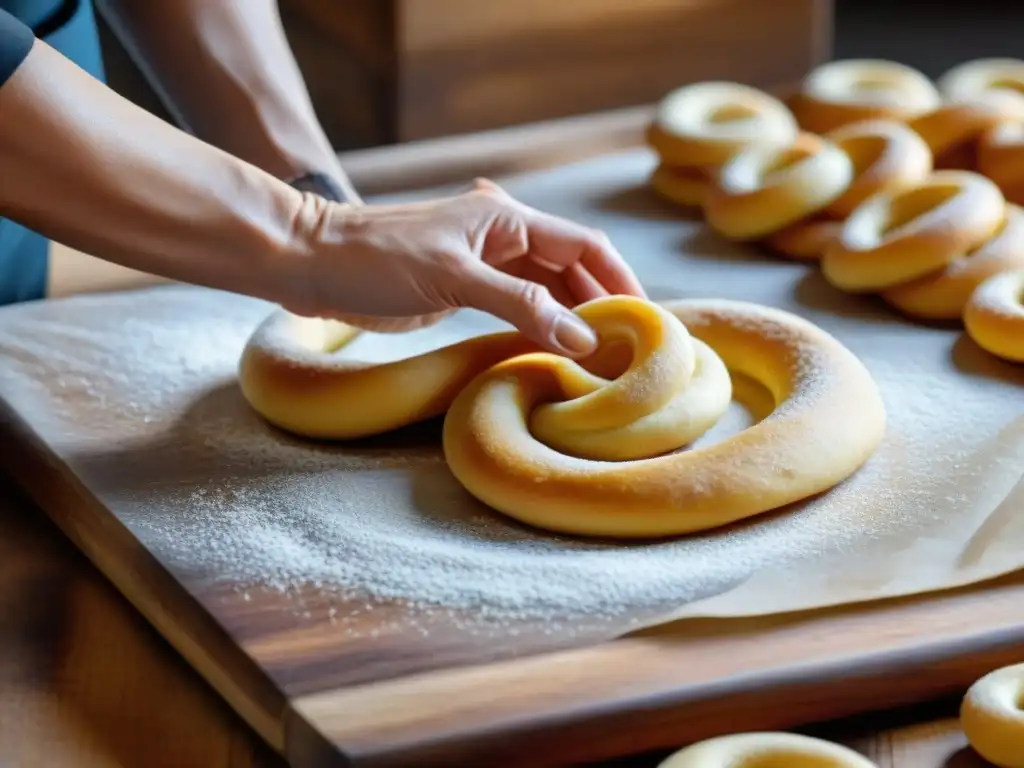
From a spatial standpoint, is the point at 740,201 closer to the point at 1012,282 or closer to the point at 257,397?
the point at 1012,282

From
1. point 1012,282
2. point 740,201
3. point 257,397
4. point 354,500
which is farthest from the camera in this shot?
point 740,201

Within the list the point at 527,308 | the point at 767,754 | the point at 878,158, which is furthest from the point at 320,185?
the point at 767,754

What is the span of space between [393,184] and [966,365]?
2.39 feet

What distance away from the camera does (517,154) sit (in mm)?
1829

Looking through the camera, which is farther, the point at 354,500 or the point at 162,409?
the point at 162,409

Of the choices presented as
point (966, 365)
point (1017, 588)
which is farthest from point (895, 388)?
point (1017, 588)

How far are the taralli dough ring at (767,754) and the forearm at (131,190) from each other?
51 cm

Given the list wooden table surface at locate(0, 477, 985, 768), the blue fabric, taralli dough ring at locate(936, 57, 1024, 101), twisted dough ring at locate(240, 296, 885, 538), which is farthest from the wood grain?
taralli dough ring at locate(936, 57, 1024, 101)

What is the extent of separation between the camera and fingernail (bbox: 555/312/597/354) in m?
1.21

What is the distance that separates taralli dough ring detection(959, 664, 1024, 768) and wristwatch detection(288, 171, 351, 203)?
2.72 feet

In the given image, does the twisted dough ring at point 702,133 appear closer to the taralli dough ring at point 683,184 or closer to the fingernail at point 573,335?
the taralli dough ring at point 683,184

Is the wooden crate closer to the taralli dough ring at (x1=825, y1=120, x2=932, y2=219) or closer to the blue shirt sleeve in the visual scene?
the taralli dough ring at (x1=825, y1=120, x2=932, y2=219)

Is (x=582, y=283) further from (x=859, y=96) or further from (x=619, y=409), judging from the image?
(x=859, y=96)

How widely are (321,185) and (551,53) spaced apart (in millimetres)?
890
